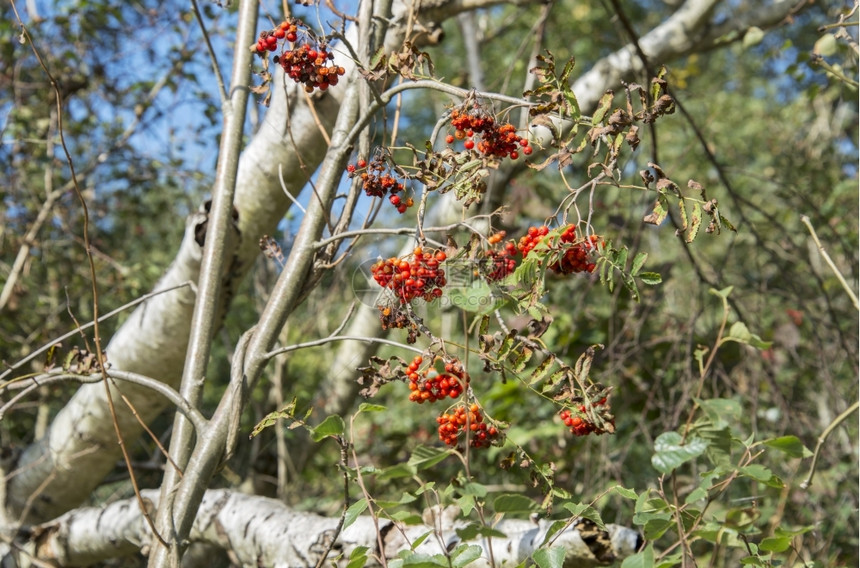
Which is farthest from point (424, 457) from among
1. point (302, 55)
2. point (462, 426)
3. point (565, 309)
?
point (565, 309)

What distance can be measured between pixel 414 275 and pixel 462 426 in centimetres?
24

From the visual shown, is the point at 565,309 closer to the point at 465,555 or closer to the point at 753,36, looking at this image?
the point at 753,36

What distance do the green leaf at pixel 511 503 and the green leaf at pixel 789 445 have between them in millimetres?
334

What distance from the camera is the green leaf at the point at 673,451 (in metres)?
1.06

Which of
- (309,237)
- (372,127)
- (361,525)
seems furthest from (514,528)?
(372,127)

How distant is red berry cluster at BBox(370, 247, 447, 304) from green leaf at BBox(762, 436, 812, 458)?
1.62 ft

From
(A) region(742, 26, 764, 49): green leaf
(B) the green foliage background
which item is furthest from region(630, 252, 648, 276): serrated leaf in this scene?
(A) region(742, 26, 764, 49): green leaf

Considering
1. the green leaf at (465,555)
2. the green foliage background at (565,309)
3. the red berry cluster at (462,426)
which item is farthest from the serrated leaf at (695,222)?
the green foliage background at (565,309)

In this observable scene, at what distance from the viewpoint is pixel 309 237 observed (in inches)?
49.5

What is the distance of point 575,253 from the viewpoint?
3.28ft

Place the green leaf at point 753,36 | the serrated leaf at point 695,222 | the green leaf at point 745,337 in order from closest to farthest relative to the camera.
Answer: the serrated leaf at point 695,222, the green leaf at point 745,337, the green leaf at point 753,36

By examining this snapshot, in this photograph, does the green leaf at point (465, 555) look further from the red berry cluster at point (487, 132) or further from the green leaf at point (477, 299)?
the red berry cluster at point (487, 132)

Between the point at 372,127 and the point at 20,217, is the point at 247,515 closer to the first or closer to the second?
the point at 372,127

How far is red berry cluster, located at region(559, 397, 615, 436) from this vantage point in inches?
40.6
